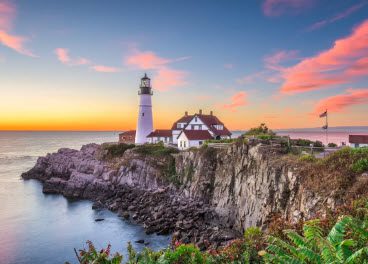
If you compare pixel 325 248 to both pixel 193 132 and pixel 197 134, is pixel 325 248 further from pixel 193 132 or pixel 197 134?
pixel 193 132

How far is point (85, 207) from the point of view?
40594 millimetres

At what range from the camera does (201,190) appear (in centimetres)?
3659

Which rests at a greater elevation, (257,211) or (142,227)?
(257,211)

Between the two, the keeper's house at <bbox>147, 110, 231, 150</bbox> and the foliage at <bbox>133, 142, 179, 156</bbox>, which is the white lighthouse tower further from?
the foliage at <bbox>133, 142, 179, 156</bbox>

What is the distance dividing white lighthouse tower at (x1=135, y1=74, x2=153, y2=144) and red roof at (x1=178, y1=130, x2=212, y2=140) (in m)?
12.7

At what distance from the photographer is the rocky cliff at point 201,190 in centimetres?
2320

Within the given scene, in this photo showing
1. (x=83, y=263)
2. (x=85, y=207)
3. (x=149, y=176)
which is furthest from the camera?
(x=149, y=176)

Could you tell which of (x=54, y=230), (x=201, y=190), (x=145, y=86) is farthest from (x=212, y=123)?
(x=54, y=230)

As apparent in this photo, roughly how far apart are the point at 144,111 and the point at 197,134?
1483 centimetres

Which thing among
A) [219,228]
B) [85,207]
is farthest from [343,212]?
[85,207]

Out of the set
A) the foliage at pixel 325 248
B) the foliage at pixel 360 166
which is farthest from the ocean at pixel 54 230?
the foliage at pixel 325 248

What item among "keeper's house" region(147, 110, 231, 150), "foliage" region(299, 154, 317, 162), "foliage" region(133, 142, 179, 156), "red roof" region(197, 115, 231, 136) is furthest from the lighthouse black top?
"foliage" region(299, 154, 317, 162)

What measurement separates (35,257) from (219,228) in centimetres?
1557

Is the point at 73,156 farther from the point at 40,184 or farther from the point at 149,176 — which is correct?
the point at 149,176
